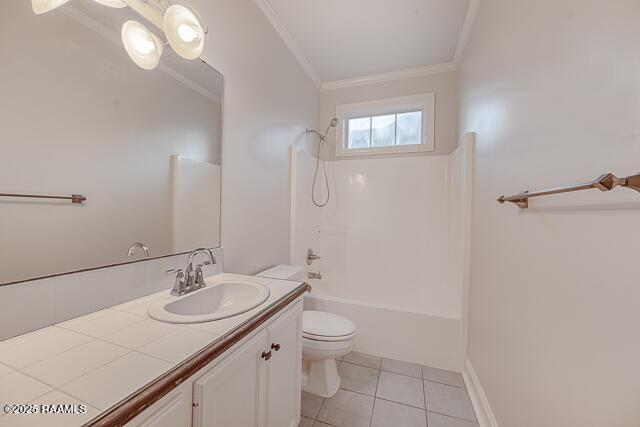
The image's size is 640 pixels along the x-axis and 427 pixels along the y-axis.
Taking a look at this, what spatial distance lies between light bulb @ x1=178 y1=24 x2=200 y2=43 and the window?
1.98 m

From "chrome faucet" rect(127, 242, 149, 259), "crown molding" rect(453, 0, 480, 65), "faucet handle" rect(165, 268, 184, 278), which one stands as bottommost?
"faucet handle" rect(165, 268, 184, 278)

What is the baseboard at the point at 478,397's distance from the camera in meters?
1.38

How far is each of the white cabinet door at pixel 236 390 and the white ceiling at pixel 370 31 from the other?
85.0 inches

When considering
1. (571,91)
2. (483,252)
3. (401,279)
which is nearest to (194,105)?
(571,91)

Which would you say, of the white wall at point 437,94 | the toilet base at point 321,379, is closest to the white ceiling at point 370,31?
the white wall at point 437,94

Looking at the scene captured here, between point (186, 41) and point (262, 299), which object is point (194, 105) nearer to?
point (186, 41)

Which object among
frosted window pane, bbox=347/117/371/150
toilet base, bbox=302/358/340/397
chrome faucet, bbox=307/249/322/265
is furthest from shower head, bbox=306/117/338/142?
toilet base, bbox=302/358/340/397

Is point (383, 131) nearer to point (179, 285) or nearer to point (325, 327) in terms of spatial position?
point (325, 327)

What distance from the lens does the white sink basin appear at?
847 millimetres

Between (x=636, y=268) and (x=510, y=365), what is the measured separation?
87 centimetres

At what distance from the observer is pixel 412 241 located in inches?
102

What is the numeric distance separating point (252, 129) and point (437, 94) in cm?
200

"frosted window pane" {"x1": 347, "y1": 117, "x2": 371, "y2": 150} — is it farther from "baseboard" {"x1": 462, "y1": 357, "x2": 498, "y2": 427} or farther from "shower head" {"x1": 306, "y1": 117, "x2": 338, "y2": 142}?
"baseboard" {"x1": 462, "y1": 357, "x2": 498, "y2": 427}

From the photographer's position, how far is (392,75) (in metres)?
2.67
